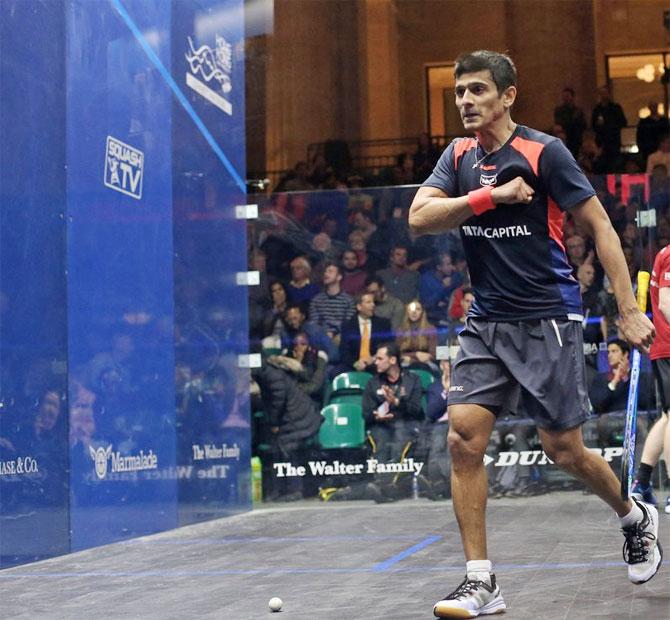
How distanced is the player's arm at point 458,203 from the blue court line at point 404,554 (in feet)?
6.07

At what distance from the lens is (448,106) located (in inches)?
784

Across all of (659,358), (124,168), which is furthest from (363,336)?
(659,358)

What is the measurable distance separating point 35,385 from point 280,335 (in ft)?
13.3

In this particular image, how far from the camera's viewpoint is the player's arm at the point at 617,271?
164 inches

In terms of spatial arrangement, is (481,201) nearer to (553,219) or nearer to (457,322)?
(553,219)

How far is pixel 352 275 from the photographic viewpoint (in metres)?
10.6

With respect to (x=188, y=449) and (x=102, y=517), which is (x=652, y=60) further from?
(x=102, y=517)

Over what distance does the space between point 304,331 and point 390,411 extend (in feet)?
2.95

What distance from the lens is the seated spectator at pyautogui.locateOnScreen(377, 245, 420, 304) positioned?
34.5 ft

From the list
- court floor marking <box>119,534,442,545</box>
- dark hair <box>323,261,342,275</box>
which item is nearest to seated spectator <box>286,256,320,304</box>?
dark hair <box>323,261,342,275</box>

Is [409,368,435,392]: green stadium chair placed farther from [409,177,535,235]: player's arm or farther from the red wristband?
the red wristband

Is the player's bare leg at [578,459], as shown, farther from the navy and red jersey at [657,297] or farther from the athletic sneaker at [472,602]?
the navy and red jersey at [657,297]

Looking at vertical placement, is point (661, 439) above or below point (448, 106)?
below

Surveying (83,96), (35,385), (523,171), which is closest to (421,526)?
(35,385)
